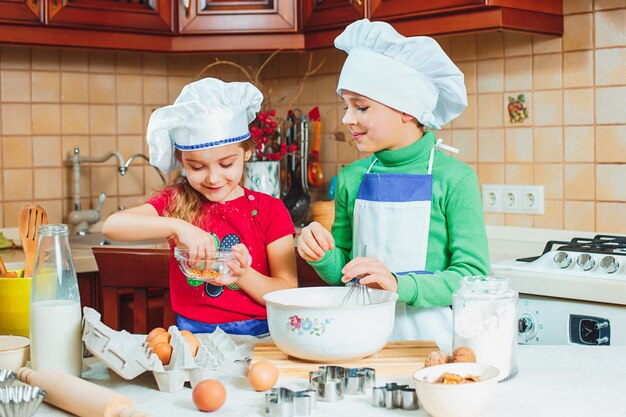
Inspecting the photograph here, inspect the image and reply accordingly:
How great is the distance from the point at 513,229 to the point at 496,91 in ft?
1.38

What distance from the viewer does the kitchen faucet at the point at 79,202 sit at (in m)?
2.86

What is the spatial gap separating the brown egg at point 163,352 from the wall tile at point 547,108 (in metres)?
1.64

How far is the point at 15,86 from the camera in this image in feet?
9.23

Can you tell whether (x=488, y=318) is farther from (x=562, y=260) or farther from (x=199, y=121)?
(x=562, y=260)

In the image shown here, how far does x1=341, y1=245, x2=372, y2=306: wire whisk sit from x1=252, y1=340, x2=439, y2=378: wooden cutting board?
85 mm

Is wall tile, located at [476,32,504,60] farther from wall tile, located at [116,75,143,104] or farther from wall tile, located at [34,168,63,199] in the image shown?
wall tile, located at [34,168,63,199]

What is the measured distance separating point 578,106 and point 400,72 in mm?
985

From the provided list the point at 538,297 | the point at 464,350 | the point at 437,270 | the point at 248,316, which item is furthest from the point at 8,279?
the point at 538,297

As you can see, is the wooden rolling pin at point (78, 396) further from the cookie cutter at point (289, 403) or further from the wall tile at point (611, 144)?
the wall tile at point (611, 144)

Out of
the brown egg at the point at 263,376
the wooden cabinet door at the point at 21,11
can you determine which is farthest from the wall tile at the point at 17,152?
the brown egg at the point at 263,376

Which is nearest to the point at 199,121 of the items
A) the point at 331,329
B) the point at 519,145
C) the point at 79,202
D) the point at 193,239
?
the point at 193,239

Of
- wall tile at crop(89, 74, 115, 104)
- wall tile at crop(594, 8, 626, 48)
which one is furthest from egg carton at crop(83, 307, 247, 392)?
wall tile at crop(89, 74, 115, 104)

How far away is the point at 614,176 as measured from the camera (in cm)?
234

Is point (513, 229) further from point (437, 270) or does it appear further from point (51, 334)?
point (51, 334)
